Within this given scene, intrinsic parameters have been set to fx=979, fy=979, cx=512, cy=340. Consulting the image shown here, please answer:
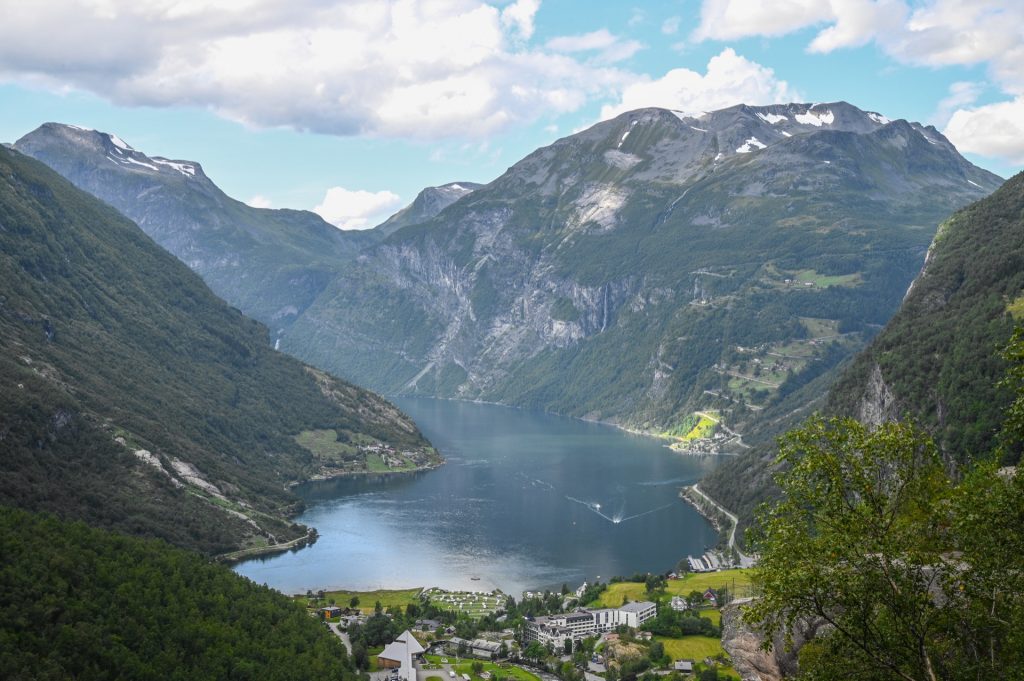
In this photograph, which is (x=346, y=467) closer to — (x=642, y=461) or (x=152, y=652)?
(x=642, y=461)

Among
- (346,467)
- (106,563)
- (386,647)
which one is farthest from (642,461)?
(106,563)

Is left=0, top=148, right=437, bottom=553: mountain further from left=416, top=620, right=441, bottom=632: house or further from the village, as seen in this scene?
left=416, top=620, right=441, bottom=632: house

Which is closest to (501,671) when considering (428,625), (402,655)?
(402,655)

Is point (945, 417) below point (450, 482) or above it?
below

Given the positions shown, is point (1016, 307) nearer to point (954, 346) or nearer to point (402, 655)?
point (954, 346)

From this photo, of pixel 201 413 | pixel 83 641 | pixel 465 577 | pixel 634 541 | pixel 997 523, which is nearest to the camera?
pixel 997 523

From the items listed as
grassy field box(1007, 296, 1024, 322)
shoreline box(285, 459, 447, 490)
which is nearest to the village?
grassy field box(1007, 296, 1024, 322)

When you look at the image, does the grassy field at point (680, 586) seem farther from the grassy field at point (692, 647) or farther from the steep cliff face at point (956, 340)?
the steep cliff face at point (956, 340)
